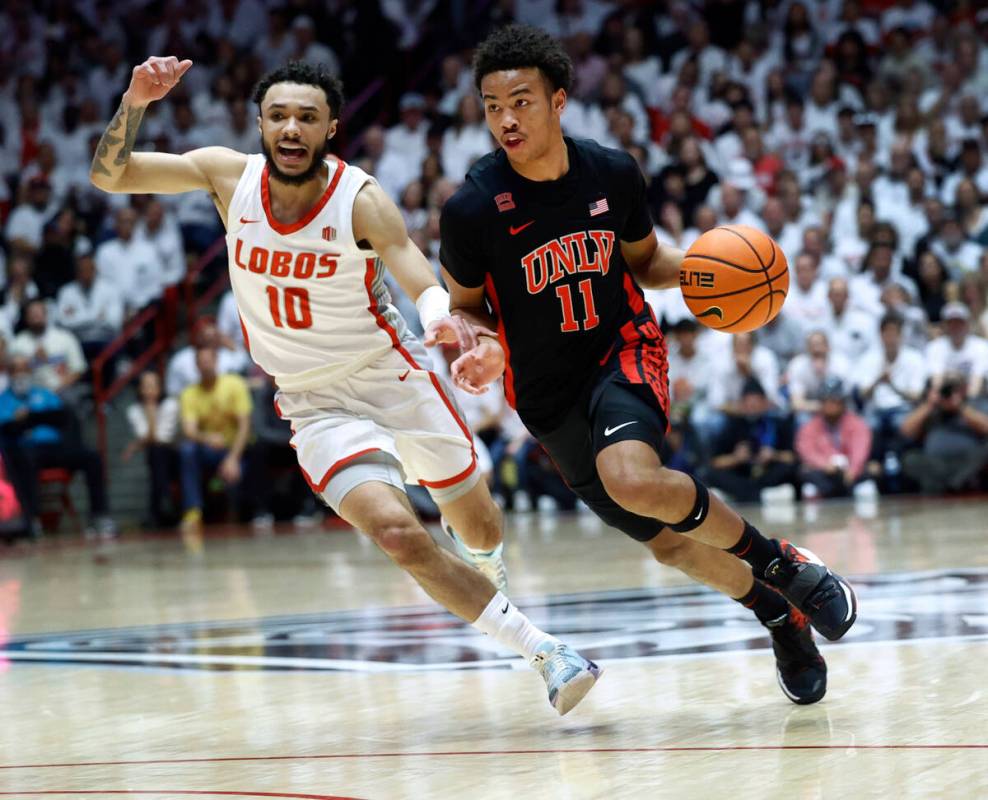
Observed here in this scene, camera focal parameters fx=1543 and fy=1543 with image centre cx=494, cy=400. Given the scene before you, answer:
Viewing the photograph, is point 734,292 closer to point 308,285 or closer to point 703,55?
point 308,285

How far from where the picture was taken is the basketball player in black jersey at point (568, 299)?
4.98 meters

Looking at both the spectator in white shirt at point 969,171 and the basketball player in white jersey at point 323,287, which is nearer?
the basketball player in white jersey at point 323,287

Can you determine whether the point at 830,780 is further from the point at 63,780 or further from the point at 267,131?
the point at 267,131

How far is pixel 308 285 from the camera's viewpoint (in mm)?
5430

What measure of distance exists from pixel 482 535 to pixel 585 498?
911 mm

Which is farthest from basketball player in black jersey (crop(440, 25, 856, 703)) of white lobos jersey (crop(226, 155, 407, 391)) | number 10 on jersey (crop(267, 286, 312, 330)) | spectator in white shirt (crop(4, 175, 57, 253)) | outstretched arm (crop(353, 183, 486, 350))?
spectator in white shirt (crop(4, 175, 57, 253))

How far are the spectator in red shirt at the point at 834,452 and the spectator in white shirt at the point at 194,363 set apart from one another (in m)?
5.45

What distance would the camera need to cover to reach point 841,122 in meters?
15.7

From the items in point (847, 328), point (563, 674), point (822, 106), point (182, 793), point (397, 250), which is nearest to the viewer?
point (182, 793)

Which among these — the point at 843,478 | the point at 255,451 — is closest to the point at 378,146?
the point at 255,451

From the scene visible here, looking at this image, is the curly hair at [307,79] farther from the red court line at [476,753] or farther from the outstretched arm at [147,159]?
the red court line at [476,753]

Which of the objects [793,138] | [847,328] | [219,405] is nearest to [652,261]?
[847,328]

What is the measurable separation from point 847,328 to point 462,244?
9.48 m

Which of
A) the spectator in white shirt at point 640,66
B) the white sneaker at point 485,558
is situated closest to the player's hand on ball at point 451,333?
the white sneaker at point 485,558
